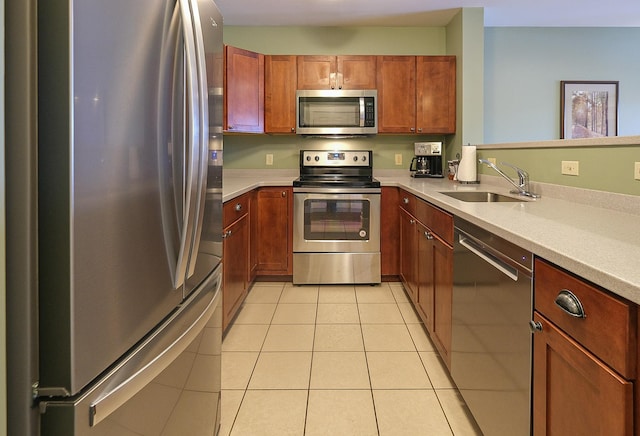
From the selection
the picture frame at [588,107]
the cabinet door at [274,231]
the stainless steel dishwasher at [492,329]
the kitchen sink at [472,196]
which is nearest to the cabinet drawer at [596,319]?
the stainless steel dishwasher at [492,329]

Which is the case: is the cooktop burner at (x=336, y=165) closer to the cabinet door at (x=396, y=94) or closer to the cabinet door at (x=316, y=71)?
the cabinet door at (x=396, y=94)

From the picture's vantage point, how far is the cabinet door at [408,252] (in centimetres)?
304

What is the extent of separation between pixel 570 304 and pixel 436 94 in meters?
3.42

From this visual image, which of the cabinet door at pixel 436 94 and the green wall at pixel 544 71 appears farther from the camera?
the green wall at pixel 544 71

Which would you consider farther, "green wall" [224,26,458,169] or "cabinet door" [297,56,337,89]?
"green wall" [224,26,458,169]

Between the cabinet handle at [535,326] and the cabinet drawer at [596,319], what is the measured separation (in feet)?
0.13

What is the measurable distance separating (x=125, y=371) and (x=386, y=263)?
3089 mm

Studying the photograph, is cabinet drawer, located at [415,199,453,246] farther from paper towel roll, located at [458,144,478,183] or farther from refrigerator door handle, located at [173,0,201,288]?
refrigerator door handle, located at [173,0,201,288]

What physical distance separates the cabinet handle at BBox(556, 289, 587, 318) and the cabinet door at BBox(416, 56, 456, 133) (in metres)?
3.28

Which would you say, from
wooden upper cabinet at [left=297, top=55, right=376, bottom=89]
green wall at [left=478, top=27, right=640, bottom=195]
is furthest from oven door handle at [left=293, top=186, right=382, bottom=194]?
green wall at [left=478, top=27, right=640, bottom=195]

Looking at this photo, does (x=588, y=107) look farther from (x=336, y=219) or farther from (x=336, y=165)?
(x=336, y=219)

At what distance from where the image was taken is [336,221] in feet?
12.2

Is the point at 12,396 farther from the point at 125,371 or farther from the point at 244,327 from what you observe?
the point at 244,327

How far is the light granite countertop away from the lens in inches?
34.0
